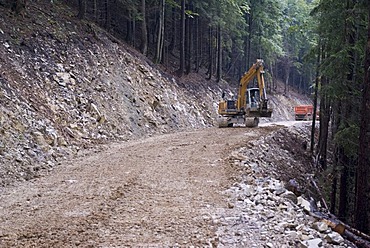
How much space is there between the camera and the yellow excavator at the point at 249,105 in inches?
743

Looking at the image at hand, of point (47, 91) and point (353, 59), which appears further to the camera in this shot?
point (47, 91)

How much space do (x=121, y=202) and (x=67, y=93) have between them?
8375 millimetres

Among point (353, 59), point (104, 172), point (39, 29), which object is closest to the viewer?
point (104, 172)

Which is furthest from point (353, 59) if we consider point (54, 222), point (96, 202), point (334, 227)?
point (54, 222)

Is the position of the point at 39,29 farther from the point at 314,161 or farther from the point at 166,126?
the point at 314,161

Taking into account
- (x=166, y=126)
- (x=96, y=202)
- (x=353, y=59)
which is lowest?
(x=166, y=126)

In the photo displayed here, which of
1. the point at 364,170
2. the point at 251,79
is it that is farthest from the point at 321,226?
the point at 251,79

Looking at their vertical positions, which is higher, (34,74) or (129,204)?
(34,74)

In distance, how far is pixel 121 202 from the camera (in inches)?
256

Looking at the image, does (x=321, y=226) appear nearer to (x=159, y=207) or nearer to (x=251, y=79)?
(x=159, y=207)

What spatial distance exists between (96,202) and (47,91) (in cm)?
752

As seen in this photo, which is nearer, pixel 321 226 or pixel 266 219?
pixel 321 226

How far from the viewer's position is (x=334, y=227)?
596 cm

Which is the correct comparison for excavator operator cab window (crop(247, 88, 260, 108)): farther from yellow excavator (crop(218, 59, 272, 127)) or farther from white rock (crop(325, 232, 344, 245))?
white rock (crop(325, 232, 344, 245))
